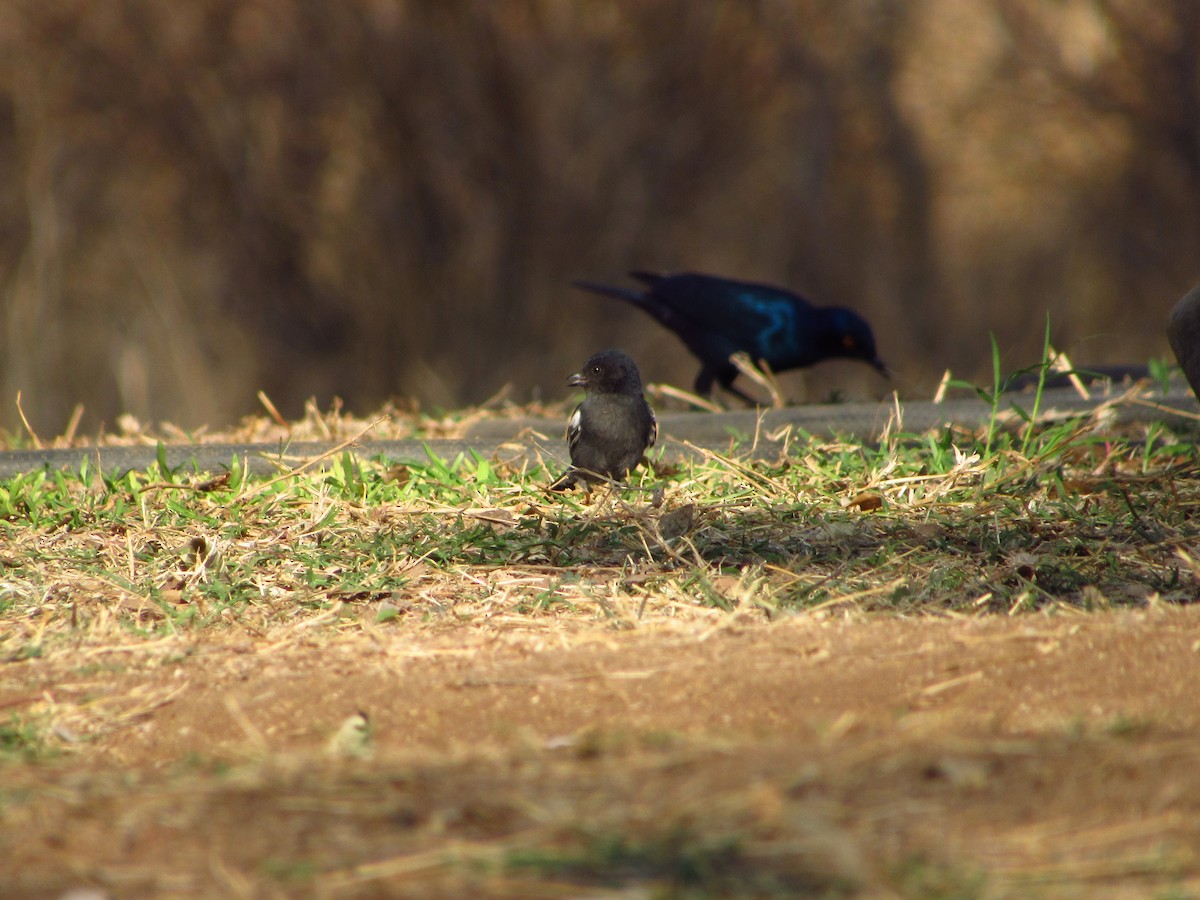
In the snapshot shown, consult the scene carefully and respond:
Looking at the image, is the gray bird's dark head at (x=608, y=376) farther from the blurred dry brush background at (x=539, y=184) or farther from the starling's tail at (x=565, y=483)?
the blurred dry brush background at (x=539, y=184)

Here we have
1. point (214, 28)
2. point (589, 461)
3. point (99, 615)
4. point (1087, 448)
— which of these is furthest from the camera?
point (214, 28)

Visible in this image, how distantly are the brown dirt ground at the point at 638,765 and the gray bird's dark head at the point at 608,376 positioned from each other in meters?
1.71

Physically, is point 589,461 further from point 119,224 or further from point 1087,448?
point 119,224

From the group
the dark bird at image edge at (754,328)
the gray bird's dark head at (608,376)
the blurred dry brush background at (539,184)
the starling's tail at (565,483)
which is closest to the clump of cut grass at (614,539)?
the starling's tail at (565,483)

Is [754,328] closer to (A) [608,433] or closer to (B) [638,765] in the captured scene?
(A) [608,433]

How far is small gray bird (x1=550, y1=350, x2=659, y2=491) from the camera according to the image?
4059 mm

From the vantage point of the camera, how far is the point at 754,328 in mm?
6883

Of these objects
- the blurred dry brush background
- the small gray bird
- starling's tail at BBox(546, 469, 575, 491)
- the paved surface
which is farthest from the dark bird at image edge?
starling's tail at BBox(546, 469, 575, 491)

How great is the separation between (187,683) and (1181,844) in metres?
1.70

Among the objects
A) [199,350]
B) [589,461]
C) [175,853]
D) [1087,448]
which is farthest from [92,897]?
[199,350]

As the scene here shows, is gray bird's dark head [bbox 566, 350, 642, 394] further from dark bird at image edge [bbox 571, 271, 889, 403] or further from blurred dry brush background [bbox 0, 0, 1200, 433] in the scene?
blurred dry brush background [bbox 0, 0, 1200, 433]

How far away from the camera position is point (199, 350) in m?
10.1

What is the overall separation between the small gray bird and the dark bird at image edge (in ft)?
8.67

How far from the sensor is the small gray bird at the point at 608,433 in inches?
160
